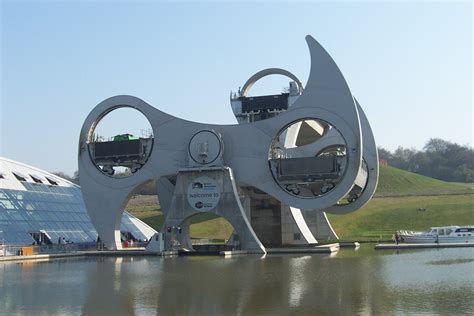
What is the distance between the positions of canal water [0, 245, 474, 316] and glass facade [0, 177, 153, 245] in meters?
9.05

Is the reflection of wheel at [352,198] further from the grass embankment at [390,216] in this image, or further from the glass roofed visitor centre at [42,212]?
the glass roofed visitor centre at [42,212]

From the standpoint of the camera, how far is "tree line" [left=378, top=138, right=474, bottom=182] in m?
122

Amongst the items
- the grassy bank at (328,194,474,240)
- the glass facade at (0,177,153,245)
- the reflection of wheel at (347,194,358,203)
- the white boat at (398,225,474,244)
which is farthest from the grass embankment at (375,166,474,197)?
the glass facade at (0,177,153,245)

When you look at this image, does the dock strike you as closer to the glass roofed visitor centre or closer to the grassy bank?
the grassy bank

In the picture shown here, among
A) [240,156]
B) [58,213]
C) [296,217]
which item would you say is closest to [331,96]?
[240,156]

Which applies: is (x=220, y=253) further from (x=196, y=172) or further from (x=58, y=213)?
(x=58, y=213)

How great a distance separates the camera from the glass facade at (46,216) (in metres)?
41.5

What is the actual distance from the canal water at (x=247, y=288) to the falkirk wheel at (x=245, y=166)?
1058 centimetres

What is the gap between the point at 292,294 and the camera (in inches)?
774

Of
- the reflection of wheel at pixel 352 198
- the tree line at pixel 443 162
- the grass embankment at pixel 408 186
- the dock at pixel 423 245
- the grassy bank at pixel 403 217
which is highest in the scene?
the tree line at pixel 443 162

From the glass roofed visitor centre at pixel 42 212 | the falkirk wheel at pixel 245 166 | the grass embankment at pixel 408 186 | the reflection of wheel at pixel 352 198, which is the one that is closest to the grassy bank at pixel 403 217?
the reflection of wheel at pixel 352 198

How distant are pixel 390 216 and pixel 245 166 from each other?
26326 mm

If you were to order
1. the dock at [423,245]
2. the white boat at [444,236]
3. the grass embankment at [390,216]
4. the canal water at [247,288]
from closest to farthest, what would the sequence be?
the canal water at [247,288] → the dock at [423,245] → the white boat at [444,236] → the grass embankment at [390,216]

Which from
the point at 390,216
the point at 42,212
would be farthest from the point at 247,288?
the point at 390,216
